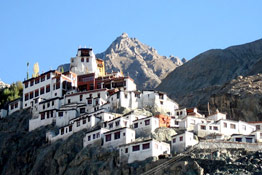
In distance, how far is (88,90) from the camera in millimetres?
118375

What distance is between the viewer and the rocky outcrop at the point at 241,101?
117312 mm

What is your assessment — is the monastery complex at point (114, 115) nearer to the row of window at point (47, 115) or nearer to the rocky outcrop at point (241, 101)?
the row of window at point (47, 115)

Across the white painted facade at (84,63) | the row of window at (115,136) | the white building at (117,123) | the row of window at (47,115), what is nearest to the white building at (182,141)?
the row of window at (115,136)

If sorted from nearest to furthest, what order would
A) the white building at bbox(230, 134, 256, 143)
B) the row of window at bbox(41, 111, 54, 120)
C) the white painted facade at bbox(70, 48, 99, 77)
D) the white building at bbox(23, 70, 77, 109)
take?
the white building at bbox(230, 134, 256, 143) < the row of window at bbox(41, 111, 54, 120) < the white building at bbox(23, 70, 77, 109) < the white painted facade at bbox(70, 48, 99, 77)

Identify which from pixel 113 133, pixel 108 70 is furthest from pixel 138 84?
pixel 113 133

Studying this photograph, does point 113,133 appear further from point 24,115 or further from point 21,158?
point 24,115

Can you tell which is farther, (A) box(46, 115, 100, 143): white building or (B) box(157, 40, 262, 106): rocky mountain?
(B) box(157, 40, 262, 106): rocky mountain

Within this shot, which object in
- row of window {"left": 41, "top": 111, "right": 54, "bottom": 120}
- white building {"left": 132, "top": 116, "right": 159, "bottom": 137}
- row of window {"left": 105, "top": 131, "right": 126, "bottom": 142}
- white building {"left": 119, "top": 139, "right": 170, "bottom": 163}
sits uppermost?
row of window {"left": 41, "top": 111, "right": 54, "bottom": 120}

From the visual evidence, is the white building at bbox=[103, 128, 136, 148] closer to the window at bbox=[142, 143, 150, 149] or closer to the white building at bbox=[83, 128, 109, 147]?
the white building at bbox=[83, 128, 109, 147]

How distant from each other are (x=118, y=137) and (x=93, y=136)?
17.8 ft

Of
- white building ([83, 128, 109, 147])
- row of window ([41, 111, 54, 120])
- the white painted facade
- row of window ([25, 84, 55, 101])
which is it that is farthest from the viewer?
the white painted facade

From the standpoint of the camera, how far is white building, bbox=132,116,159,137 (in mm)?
94500

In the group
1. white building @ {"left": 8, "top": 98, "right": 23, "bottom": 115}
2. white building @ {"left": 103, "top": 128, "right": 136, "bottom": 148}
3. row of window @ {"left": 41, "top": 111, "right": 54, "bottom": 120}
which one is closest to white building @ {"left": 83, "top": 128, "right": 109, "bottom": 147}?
white building @ {"left": 103, "top": 128, "right": 136, "bottom": 148}

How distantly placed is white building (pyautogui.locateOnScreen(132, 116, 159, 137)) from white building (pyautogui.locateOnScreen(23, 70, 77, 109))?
27.5 metres
